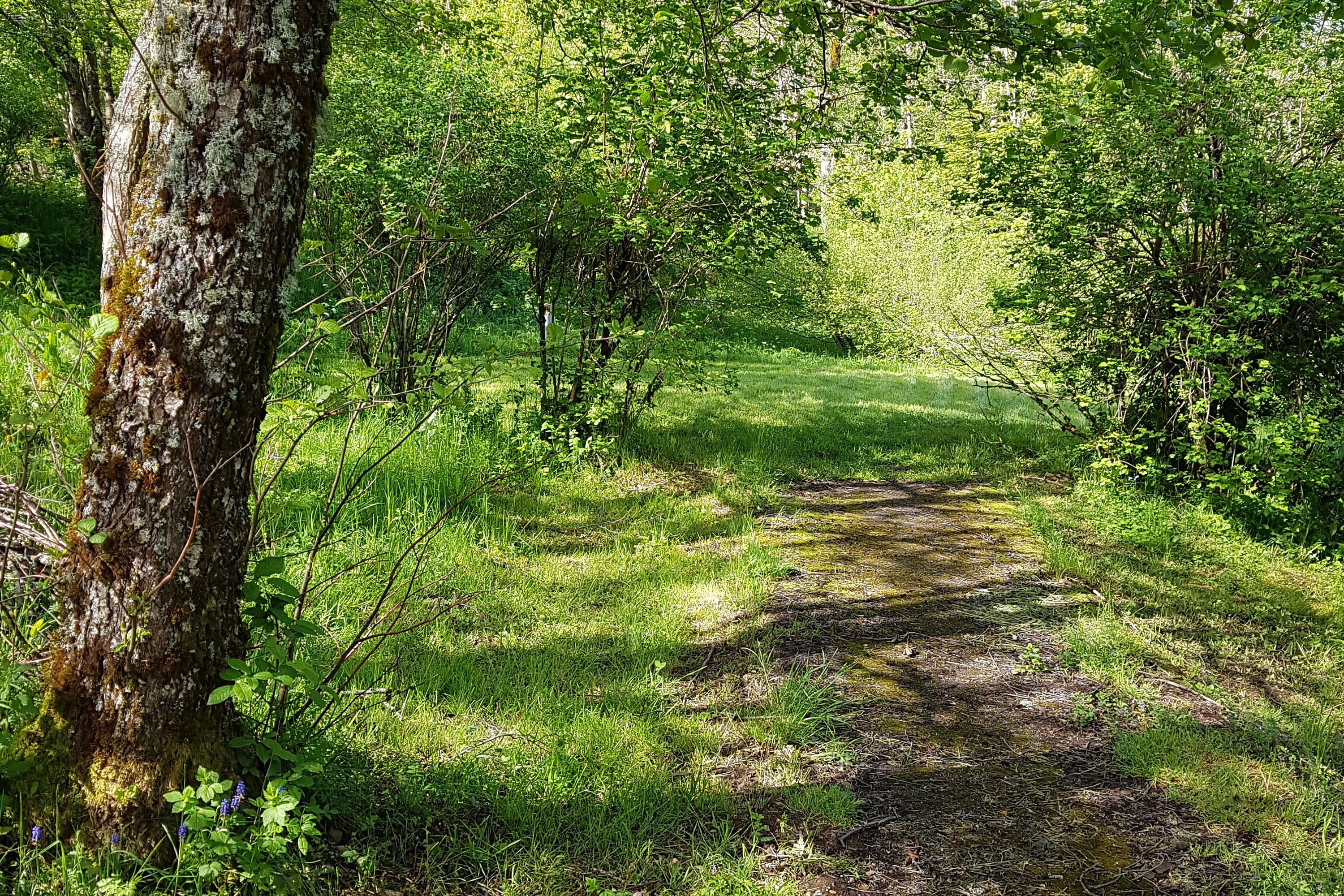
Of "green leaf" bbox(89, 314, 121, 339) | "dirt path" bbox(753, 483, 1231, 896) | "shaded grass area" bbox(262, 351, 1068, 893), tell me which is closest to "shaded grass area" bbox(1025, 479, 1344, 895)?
"dirt path" bbox(753, 483, 1231, 896)

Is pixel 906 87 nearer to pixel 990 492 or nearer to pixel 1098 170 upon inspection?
pixel 1098 170

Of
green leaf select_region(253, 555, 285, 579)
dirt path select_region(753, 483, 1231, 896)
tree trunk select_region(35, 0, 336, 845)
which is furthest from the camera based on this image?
dirt path select_region(753, 483, 1231, 896)

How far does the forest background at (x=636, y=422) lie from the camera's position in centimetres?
252

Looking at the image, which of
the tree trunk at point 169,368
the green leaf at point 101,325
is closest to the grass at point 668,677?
the tree trunk at point 169,368

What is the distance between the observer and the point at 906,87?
446 cm

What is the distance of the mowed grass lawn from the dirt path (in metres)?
0.16

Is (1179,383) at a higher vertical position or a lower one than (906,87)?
lower

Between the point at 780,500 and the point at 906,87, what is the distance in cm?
339

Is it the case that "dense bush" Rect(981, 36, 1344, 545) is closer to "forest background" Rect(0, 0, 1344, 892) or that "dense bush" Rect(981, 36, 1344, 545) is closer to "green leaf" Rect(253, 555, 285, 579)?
"forest background" Rect(0, 0, 1344, 892)

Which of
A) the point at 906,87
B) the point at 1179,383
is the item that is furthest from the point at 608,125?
the point at 1179,383

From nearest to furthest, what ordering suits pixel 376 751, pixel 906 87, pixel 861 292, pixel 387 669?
1. pixel 376 751
2. pixel 387 669
3. pixel 906 87
4. pixel 861 292

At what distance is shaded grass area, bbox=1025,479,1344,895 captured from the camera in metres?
3.14

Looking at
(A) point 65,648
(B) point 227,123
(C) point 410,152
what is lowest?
(A) point 65,648

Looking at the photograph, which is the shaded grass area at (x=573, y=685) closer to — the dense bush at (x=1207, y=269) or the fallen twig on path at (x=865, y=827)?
the fallen twig on path at (x=865, y=827)
